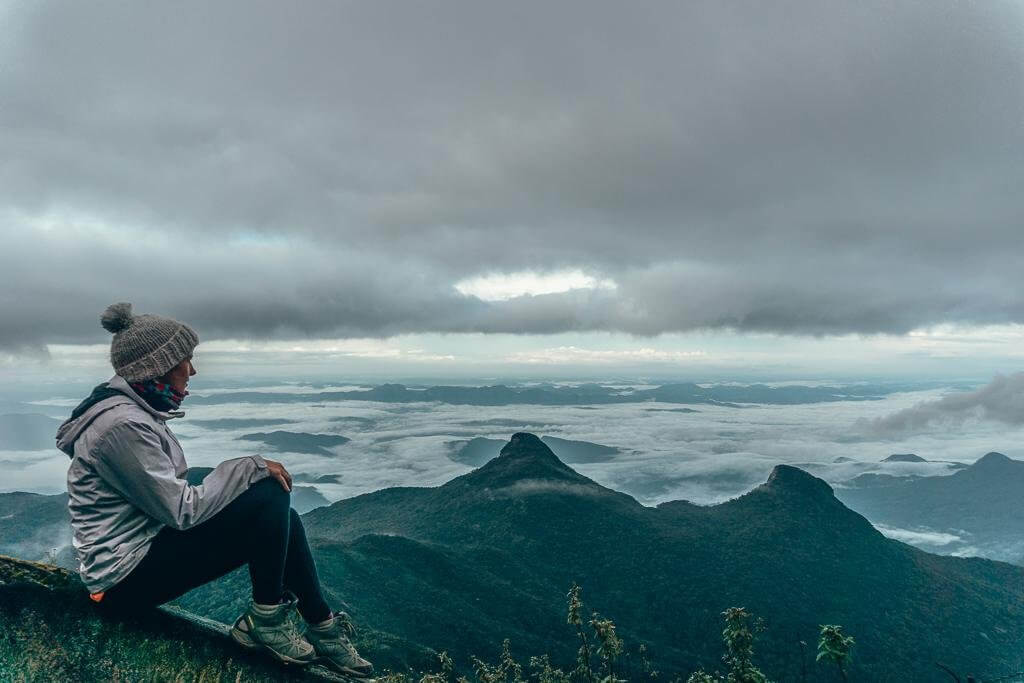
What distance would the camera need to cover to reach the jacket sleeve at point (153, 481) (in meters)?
5.32

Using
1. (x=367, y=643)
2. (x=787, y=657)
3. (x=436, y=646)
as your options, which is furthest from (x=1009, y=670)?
(x=367, y=643)

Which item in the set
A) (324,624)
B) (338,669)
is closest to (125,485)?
(324,624)

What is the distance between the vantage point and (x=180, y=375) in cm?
648

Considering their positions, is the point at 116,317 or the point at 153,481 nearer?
the point at 153,481

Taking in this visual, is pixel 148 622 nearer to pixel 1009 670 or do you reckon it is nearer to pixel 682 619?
pixel 682 619

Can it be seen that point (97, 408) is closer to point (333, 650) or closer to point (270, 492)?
point (270, 492)

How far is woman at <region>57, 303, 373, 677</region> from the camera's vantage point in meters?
5.45

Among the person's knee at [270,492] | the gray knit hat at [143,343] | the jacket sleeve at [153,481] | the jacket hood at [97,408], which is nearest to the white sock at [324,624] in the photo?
the person's knee at [270,492]

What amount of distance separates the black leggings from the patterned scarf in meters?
1.23

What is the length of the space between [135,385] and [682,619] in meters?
206

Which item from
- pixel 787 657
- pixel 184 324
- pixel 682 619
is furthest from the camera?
pixel 682 619

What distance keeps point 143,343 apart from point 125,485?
59.0 inches

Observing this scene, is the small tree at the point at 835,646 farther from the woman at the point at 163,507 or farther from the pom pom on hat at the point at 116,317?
the pom pom on hat at the point at 116,317

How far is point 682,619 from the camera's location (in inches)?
7303
